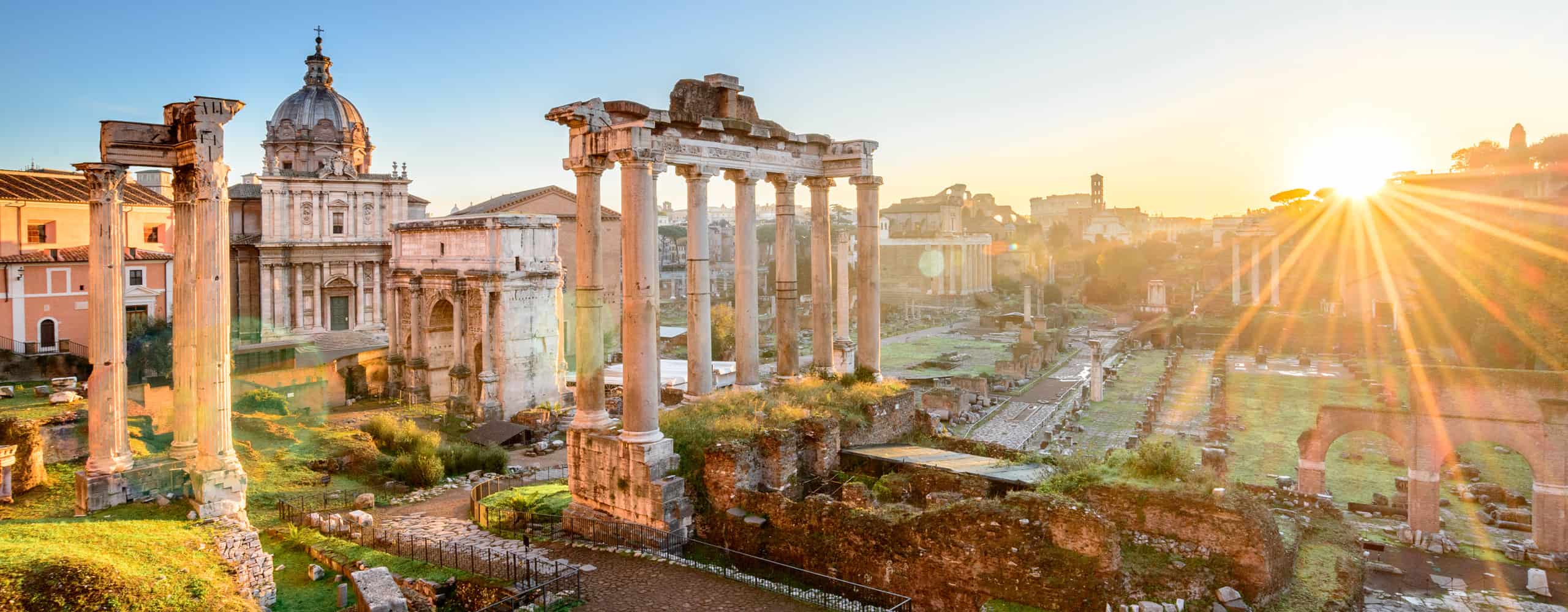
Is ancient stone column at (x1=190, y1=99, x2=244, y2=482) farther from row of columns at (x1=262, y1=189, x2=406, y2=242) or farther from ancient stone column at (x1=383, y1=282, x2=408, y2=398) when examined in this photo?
row of columns at (x1=262, y1=189, x2=406, y2=242)

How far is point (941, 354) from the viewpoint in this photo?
168ft

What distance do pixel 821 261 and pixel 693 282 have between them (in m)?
2.83

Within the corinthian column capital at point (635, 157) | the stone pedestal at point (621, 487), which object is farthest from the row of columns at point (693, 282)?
the stone pedestal at point (621, 487)

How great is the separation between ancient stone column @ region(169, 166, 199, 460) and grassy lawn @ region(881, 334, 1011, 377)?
107ft

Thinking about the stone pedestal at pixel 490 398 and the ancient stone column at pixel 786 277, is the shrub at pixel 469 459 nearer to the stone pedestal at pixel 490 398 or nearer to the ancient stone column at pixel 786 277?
the stone pedestal at pixel 490 398

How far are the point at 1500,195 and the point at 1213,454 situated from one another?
56.7 m

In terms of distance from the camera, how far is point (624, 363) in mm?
12320

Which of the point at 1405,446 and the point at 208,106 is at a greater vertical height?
the point at 208,106

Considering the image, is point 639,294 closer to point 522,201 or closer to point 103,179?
point 103,179

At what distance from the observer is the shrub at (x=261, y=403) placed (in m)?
24.7

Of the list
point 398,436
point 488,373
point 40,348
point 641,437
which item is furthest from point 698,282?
point 40,348

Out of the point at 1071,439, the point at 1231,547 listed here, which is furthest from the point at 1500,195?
the point at 1231,547

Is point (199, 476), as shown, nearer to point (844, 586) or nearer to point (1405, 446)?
point (844, 586)

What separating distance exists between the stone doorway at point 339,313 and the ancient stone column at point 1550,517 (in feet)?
128
